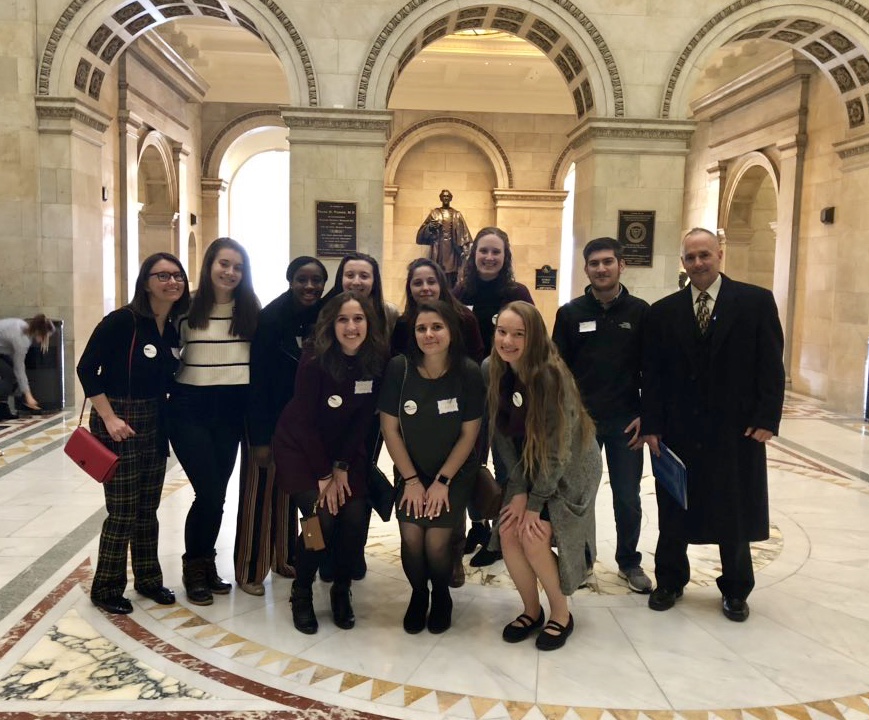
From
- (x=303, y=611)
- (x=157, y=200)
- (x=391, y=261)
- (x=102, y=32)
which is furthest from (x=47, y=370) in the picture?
(x=391, y=261)

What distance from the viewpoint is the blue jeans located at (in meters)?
4.14

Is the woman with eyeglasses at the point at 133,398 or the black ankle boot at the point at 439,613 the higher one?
the woman with eyeglasses at the point at 133,398

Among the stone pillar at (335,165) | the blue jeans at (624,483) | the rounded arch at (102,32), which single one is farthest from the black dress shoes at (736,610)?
the rounded arch at (102,32)

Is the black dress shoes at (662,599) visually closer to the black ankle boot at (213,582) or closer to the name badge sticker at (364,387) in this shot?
the name badge sticker at (364,387)

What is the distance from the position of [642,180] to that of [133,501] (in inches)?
285

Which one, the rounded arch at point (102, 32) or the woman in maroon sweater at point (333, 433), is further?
the rounded arch at point (102, 32)

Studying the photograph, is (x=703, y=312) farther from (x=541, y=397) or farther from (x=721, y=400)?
(x=541, y=397)

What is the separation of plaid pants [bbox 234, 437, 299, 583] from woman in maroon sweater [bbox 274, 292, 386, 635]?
18.5 inches

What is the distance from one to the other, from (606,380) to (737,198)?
10.9 m

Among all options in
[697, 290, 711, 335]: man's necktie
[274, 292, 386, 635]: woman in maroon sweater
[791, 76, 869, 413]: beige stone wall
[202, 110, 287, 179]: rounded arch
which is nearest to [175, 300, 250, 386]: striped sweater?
[274, 292, 386, 635]: woman in maroon sweater

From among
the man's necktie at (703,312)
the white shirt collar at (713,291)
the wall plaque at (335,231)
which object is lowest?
the man's necktie at (703,312)

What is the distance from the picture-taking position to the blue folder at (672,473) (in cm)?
355

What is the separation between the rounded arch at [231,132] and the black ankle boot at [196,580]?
526 inches

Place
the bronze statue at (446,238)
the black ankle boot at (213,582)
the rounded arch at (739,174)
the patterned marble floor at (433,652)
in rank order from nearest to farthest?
the patterned marble floor at (433,652)
the black ankle boot at (213,582)
the bronze statue at (446,238)
the rounded arch at (739,174)
